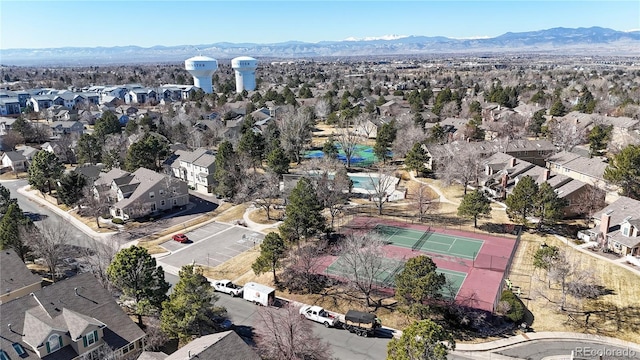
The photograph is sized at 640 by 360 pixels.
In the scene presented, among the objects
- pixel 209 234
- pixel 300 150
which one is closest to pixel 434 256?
pixel 209 234

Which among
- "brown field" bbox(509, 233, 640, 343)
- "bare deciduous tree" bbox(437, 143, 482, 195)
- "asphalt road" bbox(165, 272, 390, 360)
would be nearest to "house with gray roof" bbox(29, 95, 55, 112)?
A: "bare deciduous tree" bbox(437, 143, 482, 195)

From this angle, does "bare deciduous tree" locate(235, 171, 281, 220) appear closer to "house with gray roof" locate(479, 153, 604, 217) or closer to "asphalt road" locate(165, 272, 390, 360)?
"asphalt road" locate(165, 272, 390, 360)

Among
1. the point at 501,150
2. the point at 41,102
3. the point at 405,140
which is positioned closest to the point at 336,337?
the point at 501,150

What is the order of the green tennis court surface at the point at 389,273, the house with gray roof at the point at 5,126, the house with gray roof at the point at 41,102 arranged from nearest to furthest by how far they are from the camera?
the green tennis court surface at the point at 389,273, the house with gray roof at the point at 5,126, the house with gray roof at the point at 41,102

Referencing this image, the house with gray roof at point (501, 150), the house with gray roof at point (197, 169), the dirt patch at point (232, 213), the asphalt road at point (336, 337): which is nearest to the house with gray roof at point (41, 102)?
the house with gray roof at point (197, 169)

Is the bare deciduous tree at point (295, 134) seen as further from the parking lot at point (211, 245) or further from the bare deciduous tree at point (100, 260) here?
the bare deciduous tree at point (100, 260)

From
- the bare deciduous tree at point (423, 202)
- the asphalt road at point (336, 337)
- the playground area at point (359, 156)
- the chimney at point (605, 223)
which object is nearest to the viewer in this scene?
the asphalt road at point (336, 337)
